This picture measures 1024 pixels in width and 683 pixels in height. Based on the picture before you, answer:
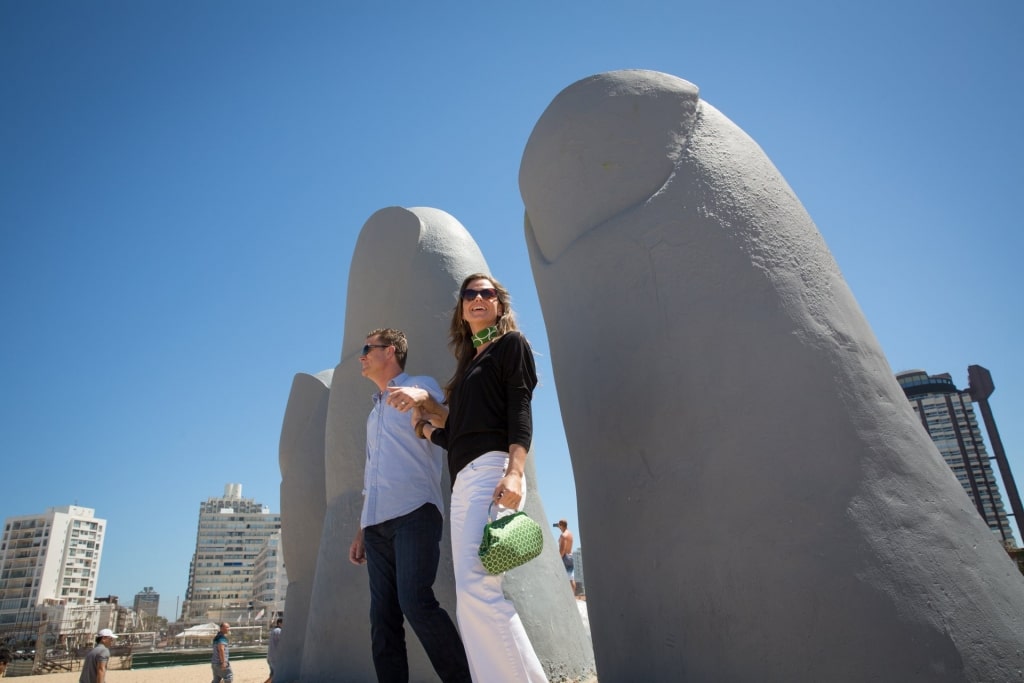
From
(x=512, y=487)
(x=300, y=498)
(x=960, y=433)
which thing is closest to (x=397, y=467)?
(x=512, y=487)

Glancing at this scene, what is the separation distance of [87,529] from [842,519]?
4461 inches

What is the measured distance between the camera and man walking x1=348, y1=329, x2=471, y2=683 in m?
2.32

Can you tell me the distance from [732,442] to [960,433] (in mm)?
29791

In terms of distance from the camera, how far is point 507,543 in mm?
1809

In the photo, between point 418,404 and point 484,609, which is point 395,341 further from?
point 484,609

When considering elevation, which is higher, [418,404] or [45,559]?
[45,559]

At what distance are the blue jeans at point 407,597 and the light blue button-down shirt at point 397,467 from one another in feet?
0.15

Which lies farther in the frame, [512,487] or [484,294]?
[484,294]

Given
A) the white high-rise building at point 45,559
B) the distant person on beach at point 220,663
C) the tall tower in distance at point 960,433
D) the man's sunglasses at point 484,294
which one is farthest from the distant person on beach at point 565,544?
the white high-rise building at point 45,559

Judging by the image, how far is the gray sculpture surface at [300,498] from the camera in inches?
259

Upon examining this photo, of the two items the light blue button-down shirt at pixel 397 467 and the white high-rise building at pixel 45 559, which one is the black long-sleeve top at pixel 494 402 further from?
the white high-rise building at pixel 45 559

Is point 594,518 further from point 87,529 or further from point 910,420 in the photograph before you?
point 87,529

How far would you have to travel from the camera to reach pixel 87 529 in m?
95.6

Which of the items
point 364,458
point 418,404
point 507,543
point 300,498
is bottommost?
point 507,543
